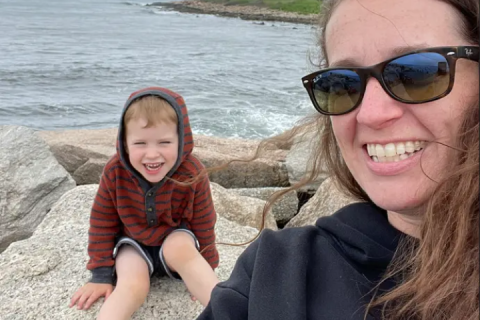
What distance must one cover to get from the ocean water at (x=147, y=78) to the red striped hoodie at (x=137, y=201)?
3.81 feet

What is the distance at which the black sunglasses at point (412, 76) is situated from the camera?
125 cm

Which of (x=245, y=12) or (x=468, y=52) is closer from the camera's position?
(x=468, y=52)

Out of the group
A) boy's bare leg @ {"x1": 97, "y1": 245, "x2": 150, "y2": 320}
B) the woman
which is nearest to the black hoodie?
the woman

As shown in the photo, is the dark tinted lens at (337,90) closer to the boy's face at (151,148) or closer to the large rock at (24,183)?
the boy's face at (151,148)

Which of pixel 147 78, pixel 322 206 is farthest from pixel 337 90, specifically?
pixel 147 78

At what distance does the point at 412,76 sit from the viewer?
4.22ft

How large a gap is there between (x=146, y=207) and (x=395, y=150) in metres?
1.97

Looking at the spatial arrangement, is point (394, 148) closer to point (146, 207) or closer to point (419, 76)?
point (419, 76)

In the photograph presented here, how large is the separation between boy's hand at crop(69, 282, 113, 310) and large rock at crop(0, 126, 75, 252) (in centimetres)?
248

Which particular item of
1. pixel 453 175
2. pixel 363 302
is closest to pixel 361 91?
pixel 453 175

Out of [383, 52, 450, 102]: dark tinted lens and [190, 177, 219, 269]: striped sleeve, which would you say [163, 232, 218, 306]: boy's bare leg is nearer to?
[190, 177, 219, 269]: striped sleeve

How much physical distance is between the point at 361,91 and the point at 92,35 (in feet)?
127

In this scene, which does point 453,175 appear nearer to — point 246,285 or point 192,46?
point 246,285

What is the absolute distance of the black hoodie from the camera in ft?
4.58
